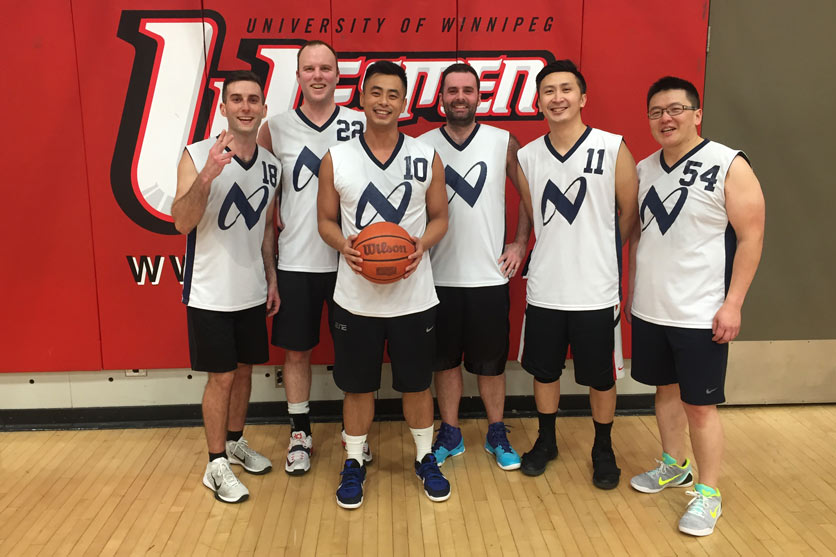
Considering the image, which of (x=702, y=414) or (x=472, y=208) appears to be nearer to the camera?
(x=702, y=414)

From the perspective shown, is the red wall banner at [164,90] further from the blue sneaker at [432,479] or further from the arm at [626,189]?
the blue sneaker at [432,479]

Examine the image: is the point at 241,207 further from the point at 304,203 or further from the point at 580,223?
the point at 580,223

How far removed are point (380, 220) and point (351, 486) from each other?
1.13 m

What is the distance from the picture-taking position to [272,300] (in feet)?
9.53

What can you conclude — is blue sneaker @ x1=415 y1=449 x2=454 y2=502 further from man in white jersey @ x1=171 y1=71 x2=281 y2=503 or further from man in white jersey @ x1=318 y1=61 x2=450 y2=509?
man in white jersey @ x1=171 y1=71 x2=281 y2=503

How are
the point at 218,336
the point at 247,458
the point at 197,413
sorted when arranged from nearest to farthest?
1. the point at 218,336
2. the point at 247,458
3. the point at 197,413

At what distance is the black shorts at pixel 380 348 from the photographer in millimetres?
2559

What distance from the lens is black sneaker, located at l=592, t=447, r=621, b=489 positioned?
2812mm

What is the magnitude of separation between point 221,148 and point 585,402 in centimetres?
243

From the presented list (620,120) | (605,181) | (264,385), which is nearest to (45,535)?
(264,385)

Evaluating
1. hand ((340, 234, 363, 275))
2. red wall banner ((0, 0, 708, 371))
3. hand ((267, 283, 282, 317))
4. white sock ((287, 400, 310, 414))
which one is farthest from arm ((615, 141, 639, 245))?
white sock ((287, 400, 310, 414))

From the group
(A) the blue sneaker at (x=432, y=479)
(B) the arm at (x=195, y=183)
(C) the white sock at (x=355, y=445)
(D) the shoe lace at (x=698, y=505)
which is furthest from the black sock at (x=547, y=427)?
(B) the arm at (x=195, y=183)

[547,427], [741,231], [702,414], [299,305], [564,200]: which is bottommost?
[547,427]

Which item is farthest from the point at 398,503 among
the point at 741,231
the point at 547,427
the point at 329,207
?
the point at 741,231
